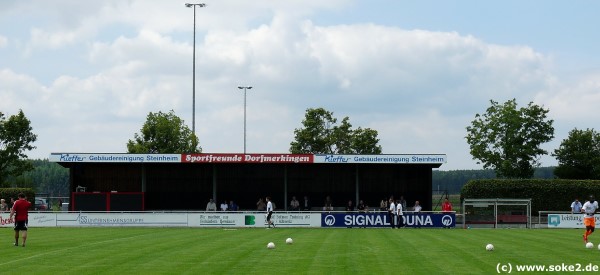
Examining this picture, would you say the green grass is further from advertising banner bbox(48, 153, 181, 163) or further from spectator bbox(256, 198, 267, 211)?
spectator bbox(256, 198, 267, 211)

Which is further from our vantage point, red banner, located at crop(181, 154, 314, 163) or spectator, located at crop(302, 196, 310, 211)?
spectator, located at crop(302, 196, 310, 211)

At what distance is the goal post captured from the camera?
1959 inches

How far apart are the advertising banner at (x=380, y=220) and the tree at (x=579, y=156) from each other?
1468 inches

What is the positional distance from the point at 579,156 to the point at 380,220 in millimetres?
40839

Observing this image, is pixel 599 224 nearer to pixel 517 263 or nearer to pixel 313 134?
pixel 517 263

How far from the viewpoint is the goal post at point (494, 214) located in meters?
49.8

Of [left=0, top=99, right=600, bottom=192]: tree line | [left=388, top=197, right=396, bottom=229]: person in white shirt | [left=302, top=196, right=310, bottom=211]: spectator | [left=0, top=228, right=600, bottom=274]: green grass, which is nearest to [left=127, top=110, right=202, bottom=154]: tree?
[left=0, top=99, right=600, bottom=192]: tree line

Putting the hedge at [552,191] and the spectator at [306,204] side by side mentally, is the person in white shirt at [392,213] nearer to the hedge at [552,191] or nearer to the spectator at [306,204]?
the spectator at [306,204]

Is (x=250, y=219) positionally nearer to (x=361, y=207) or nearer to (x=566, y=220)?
(x=361, y=207)

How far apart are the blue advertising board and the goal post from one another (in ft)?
6.20

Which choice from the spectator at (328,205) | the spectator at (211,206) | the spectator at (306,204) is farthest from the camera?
the spectator at (306,204)

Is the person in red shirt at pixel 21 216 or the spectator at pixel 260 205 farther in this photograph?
the spectator at pixel 260 205

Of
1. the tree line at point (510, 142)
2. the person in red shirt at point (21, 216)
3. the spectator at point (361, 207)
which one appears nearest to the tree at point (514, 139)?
the tree line at point (510, 142)

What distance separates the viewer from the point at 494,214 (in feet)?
164
